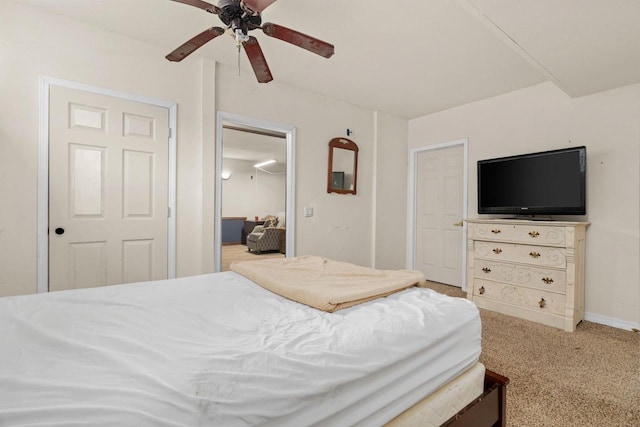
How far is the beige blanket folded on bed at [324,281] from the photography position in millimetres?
1316

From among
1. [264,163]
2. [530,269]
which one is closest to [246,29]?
[530,269]

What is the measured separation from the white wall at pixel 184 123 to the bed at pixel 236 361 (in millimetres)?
1355

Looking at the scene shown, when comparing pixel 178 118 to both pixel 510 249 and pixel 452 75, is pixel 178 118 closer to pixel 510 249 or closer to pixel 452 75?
pixel 452 75

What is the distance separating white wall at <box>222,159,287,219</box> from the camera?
7965 millimetres

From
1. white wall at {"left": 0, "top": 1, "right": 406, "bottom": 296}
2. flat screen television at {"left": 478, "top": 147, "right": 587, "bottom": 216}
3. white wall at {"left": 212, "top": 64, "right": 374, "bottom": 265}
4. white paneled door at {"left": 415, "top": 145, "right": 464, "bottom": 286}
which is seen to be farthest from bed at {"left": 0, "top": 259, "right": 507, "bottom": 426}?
white paneled door at {"left": 415, "top": 145, "right": 464, "bottom": 286}

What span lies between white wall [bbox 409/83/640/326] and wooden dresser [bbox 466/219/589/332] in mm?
169

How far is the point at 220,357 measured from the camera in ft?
2.72

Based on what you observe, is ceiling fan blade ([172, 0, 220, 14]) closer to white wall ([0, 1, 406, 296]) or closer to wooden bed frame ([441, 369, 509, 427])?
white wall ([0, 1, 406, 296])

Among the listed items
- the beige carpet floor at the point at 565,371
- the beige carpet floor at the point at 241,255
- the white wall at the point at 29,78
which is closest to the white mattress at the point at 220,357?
the beige carpet floor at the point at 565,371

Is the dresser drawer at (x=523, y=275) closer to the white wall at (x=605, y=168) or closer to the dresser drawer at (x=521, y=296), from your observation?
the dresser drawer at (x=521, y=296)

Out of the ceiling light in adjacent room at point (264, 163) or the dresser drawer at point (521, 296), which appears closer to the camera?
the dresser drawer at point (521, 296)

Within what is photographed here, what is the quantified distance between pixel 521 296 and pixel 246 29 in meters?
3.36

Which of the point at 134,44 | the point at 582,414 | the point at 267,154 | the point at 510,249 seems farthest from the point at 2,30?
the point at 267,154

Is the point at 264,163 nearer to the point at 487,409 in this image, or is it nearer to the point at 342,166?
the point at 342,166
